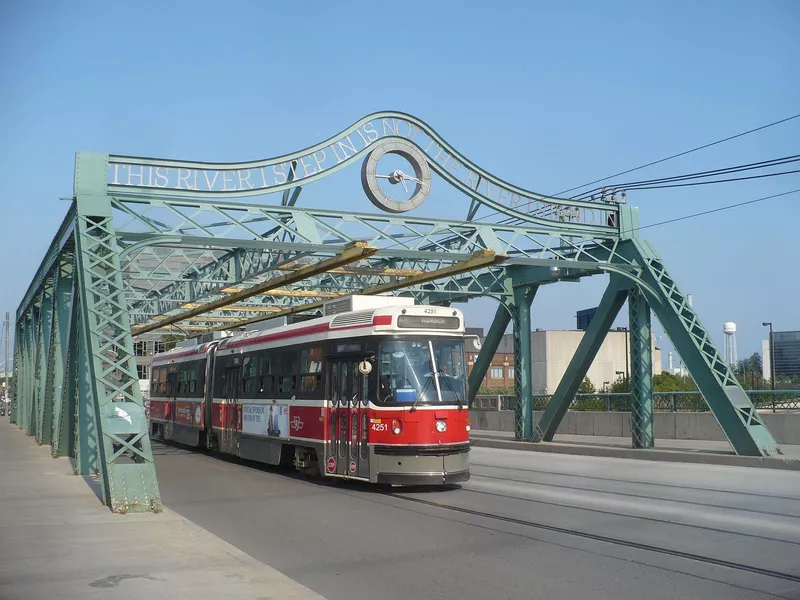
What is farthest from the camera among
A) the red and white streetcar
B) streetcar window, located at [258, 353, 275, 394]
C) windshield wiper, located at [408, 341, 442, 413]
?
streetcar window, located at [258, 353, 275, 394]

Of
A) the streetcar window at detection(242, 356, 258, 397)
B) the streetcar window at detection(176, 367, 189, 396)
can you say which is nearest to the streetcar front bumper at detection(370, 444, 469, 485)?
the streetcar window at detection(242, 356, 258, 397)

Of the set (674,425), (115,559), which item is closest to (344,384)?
(115,559)

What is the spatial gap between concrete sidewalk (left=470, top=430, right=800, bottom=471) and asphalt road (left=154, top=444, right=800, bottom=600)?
118cm

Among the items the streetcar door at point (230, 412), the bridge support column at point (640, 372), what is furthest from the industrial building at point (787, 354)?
the streetcar door at point (230, 412)

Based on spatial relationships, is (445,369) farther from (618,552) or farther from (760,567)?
(760,567)

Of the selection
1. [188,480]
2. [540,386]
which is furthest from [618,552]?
[540,386]

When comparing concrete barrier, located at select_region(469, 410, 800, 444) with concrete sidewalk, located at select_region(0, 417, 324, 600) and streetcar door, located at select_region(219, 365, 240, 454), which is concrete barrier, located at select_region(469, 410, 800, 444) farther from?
concrete sidewalk, located at select_region(0, 417, 324, 600)

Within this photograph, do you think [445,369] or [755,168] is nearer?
[445,369]

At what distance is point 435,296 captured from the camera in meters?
30.3

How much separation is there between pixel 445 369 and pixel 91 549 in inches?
309

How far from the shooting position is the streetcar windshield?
1564cm

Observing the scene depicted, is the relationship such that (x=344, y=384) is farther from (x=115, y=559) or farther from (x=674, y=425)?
(x=674, y=425)

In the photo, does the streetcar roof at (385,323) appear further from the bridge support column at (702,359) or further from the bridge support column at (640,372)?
the bridge support column at (640,372)

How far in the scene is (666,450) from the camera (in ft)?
76.4
